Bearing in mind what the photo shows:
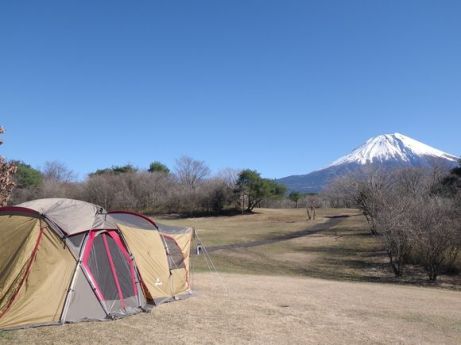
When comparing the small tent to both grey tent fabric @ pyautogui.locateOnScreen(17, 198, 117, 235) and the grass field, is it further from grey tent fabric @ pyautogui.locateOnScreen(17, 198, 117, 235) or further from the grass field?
the grass field

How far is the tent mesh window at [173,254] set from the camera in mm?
11320

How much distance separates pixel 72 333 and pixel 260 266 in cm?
1724

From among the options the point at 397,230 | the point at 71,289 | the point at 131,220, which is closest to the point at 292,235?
the point at 397,230

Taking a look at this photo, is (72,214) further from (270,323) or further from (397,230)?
(397,230)

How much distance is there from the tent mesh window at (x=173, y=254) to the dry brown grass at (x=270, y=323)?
951 mm

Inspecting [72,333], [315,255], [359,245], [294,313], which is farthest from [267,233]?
[72,333]

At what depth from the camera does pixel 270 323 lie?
896cm

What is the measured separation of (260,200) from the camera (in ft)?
242

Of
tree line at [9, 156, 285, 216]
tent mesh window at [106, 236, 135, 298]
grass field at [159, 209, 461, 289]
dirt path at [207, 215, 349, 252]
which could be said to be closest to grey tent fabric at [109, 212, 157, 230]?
tent mesh window at [106, 236, 135, 298]

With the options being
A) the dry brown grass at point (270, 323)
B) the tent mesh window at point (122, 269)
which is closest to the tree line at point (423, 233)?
the dry brown grass at point (270, 323)

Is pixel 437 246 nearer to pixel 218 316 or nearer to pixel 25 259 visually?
pixel 218 316

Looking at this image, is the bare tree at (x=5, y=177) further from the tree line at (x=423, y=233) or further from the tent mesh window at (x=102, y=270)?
the tree line at (x=423, y=233)

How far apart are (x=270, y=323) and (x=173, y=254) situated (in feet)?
11.8

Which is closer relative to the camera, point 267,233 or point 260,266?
point 260,266
